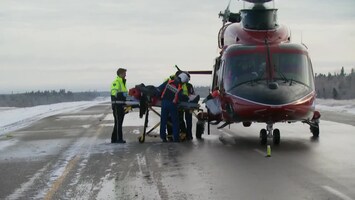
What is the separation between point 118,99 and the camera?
1449 centimetres

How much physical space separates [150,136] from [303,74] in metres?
4.76

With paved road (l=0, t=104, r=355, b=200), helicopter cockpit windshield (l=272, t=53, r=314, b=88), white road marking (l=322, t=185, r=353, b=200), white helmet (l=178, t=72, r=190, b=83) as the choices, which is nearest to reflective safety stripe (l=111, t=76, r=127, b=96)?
paved road (l=0, t=104, r=355, b=200)

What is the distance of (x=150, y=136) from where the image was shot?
15.5 m

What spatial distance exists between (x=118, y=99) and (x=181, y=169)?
5.30m

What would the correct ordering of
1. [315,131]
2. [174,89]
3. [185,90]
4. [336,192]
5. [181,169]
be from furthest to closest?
1. [185,90]
2. [315,131]
3. [174,89]
4. [181,169]
5. [336,192]

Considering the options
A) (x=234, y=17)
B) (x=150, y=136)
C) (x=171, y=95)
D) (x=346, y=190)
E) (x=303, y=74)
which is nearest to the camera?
(x=346, y=190)

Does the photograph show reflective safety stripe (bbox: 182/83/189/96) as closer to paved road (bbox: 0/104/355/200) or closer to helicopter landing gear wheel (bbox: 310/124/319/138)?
paved road (bbox: 0/104/355/200)

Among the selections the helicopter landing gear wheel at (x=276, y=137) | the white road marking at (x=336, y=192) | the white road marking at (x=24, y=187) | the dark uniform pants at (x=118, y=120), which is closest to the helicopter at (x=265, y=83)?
the helicopter landing gear wheel at (x=276, y=137)

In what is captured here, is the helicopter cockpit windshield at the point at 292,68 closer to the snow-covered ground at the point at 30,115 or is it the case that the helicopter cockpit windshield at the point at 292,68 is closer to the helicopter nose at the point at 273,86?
the helicopter nose at the point at 273,86

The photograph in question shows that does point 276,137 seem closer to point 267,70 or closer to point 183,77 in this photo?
point 267,70

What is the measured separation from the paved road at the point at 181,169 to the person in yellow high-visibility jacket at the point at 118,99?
38 centimetres

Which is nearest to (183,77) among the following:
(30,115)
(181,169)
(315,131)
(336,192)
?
(315,131)

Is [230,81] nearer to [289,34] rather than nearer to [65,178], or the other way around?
[289,34]

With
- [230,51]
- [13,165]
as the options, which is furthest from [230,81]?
[13,165]
